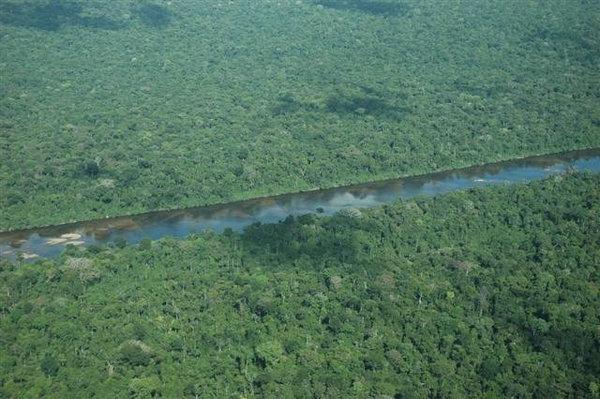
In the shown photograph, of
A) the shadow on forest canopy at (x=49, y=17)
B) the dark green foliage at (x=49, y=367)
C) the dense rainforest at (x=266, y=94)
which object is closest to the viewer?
the dark green foliage at (x=49, y=367)

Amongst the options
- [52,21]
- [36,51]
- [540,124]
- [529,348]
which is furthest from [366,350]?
[52,21]

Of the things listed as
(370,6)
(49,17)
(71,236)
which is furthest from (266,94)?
(370,6)

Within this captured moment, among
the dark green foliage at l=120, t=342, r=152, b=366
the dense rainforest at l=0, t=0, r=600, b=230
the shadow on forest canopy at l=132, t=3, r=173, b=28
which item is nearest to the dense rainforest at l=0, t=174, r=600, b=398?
the dark green foliage at l=120, t=342, r=152, b=366

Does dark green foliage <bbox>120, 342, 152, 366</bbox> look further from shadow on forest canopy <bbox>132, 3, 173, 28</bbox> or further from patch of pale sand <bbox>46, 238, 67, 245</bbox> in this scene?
shadow on forest canopy <bbox>132, 3, 173, 28</bbox>

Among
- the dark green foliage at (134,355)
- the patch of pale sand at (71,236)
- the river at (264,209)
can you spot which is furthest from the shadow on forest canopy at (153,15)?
the dark green foliage at (134,355)

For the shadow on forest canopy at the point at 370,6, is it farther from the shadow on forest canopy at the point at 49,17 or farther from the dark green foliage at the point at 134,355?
the dark green foliage at the point at 134,355

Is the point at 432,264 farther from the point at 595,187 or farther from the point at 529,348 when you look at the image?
the point at 595,187
